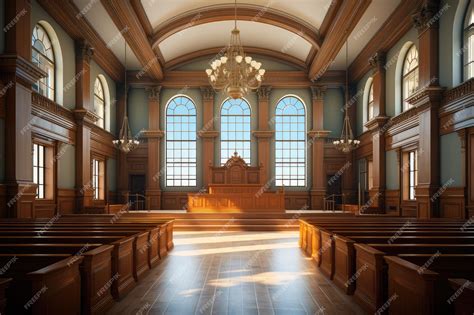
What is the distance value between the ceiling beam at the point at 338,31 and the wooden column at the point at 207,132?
475cm

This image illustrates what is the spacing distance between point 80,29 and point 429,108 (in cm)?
1036

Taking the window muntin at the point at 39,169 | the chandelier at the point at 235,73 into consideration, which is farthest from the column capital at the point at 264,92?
the window muntin at the point at 39,169

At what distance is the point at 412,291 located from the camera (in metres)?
3.02

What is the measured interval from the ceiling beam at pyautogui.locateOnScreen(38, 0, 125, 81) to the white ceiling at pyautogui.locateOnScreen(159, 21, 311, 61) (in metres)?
2.17

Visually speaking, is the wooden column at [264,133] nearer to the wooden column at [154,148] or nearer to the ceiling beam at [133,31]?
the wooden column at [154,148]

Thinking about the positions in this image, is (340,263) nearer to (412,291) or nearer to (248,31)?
(412,291)

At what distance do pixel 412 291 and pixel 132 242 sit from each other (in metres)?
3.55

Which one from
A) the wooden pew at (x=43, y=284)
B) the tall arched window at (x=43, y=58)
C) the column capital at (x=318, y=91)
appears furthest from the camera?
the column capital at (x=318, y=91)

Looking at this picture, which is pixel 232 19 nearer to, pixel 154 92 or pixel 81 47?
pixel 81 47

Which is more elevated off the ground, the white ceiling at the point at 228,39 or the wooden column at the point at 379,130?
the white ceiling at the point at 228,39

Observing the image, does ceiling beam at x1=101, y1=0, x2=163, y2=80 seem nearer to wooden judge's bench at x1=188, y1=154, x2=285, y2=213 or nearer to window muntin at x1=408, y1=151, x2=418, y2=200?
wooden judge's bench at x1=188, y1=154, x2=285, y2=213

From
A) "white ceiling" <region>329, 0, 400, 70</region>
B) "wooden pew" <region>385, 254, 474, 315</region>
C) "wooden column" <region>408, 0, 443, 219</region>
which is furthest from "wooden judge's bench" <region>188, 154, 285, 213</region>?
"wooden pew" <region>385, 254, 474, 315</region>

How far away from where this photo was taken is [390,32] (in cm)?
1354

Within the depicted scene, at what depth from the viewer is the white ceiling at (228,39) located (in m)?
16.9
